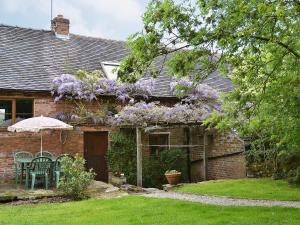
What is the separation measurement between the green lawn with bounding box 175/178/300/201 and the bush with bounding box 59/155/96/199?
3.25m

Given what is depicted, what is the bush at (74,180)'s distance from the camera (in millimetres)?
12273

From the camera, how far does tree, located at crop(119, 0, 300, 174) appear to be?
679cm

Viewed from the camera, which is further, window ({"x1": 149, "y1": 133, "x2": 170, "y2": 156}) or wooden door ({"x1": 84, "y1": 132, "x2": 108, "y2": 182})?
window ({"x1": 149, "y1": 133, "x2": 170, "y2": 156})

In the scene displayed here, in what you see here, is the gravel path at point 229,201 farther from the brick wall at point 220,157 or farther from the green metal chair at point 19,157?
the green metal chair at point 19,157

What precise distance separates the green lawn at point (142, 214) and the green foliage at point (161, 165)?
20.2 feet

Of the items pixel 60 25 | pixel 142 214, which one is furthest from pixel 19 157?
pixel 60 25

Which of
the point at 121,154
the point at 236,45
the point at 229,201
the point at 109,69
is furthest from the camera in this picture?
the point at 109,69

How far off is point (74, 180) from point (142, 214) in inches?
150

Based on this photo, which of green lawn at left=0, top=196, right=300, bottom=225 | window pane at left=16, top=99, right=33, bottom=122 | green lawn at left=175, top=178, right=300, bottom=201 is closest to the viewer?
green lawn at left=0, top=196, right=300, bottom=225

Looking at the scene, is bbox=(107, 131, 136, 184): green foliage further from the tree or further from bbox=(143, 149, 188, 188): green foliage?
the tree

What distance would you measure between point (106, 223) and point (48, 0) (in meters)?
17.1

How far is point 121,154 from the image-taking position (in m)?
17.4

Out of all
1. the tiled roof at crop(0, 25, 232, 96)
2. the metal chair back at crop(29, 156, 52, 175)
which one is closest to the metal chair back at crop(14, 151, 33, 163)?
the metal chair back at crop(29, 156, 52, 175)

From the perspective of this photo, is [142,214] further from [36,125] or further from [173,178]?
[173,178]
